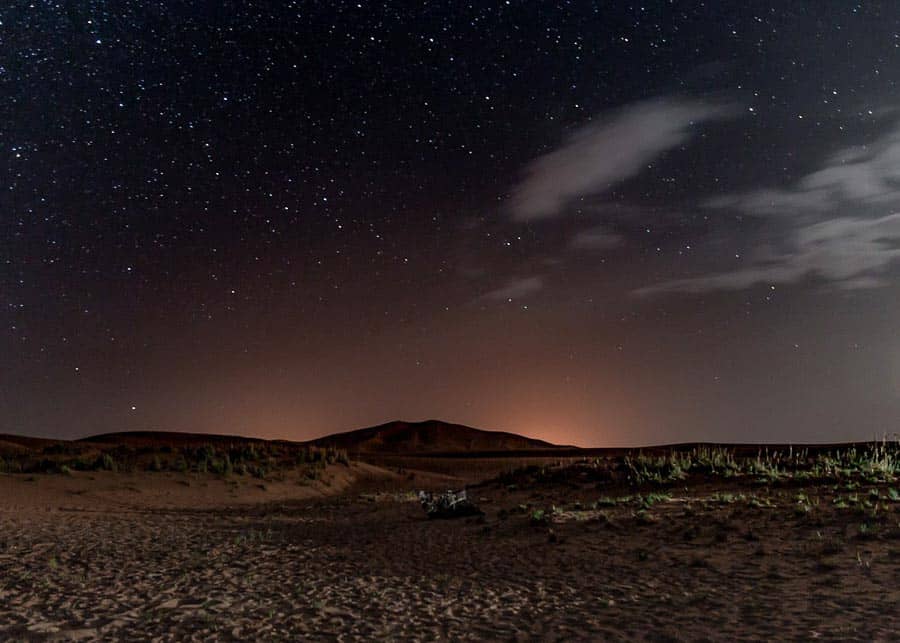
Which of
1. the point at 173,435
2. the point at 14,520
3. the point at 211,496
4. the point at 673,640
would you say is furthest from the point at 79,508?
the point at 173,435

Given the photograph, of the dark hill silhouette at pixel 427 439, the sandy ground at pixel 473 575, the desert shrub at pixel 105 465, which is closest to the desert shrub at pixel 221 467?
the desert shrub at pixel 105 465

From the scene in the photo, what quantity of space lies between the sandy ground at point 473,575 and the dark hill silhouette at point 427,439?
67.9 m

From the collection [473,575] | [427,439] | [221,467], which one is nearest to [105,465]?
[221,467]

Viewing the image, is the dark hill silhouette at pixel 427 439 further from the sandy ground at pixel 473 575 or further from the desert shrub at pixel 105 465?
the sandy ground at pixel 473 575

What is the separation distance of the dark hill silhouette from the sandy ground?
223ft

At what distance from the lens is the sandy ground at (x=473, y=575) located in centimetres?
772

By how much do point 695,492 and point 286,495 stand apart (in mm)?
15054

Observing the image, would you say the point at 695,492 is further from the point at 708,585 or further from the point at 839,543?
the point at 708,585

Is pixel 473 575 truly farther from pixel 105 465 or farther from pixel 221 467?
pixel 105 465

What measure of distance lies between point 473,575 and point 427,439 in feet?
264

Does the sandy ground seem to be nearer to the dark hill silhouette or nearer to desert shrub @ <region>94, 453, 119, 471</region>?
desert shrub @ <region>94, 453, 119, 471</region>

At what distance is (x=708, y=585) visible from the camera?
29.9 ft

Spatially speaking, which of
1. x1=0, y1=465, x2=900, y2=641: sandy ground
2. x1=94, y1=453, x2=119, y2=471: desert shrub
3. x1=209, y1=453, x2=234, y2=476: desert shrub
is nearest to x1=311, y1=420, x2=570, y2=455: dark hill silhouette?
x1=209, y1=453, x2=234, y2=476: desert shrub

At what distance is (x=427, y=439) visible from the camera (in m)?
89.9
